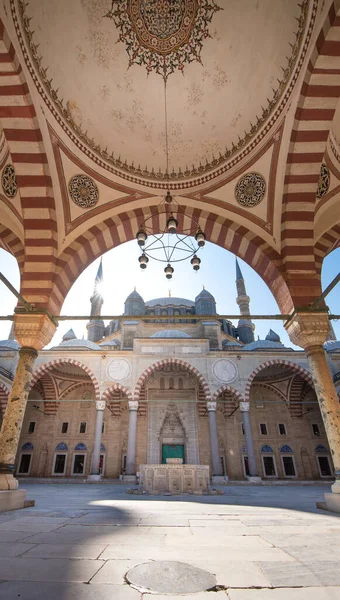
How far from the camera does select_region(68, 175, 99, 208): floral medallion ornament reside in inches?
231

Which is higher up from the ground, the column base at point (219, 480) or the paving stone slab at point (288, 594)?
the column base at point (219, 480)

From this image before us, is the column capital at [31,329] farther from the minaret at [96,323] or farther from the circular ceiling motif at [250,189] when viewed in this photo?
the minaret at [96,323]

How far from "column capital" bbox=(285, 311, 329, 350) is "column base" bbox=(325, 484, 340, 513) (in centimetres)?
200

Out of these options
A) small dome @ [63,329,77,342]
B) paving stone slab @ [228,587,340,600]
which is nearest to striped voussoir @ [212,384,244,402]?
paving stone slab @ [228,587,340,600]

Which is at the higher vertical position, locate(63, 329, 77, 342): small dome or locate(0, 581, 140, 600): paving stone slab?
locate(63, 329, 77, 342): small dome

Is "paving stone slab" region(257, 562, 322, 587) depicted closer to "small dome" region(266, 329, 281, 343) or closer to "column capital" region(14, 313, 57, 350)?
"column capital" region(14, 313, 57, 350)

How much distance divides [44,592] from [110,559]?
535mm

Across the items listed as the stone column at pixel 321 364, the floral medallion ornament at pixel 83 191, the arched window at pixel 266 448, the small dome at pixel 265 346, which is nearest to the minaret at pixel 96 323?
the small dome at pixel 265 346

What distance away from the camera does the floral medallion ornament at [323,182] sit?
546 centimetres

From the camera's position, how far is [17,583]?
4.33 ft

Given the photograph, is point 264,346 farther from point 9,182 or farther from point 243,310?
point 9,182

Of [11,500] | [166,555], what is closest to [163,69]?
[166,555]

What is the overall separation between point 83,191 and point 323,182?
433cm

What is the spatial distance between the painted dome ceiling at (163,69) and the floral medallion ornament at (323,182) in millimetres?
1332
